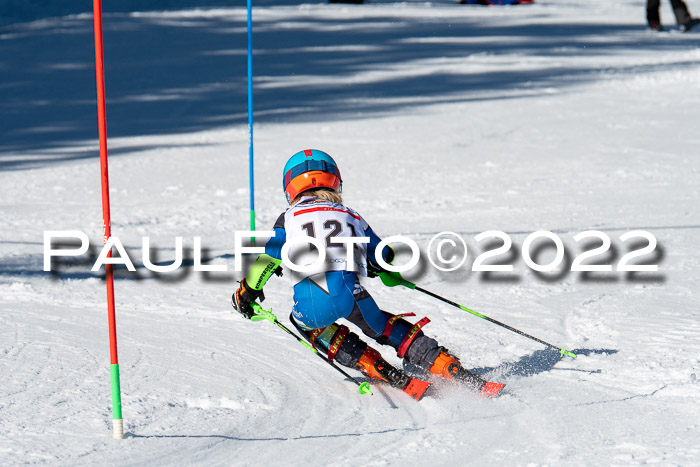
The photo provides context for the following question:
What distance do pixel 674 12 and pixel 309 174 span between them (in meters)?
17.4

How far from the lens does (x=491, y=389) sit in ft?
14.1

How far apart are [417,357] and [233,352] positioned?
109 centimetres

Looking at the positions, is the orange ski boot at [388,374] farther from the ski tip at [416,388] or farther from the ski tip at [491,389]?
the ski tip at [491,389]

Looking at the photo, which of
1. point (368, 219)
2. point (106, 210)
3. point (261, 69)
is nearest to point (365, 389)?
point (106, 210)

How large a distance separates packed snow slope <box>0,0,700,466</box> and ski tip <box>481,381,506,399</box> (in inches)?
1.9

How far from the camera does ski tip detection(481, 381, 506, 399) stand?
430cm

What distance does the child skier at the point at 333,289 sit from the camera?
4289mm

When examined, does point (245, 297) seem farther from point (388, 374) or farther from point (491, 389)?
point (491, 389)

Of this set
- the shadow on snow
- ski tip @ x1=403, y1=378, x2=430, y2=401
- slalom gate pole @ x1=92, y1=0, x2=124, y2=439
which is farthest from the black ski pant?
slalom gate pole @ x1=92, y1=0, x2=124, y2=439

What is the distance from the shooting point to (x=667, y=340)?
5.11m

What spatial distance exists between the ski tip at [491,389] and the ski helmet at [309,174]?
1.11 metres

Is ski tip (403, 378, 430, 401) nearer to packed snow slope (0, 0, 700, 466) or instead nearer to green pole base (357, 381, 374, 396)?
packed snow slope (0, 0, 700, 466)

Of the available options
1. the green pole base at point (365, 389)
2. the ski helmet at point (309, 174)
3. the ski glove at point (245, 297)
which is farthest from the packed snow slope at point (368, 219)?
the ski helmet at point (309, 174)

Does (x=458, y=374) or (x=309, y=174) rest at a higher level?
(x=309, y=174)
